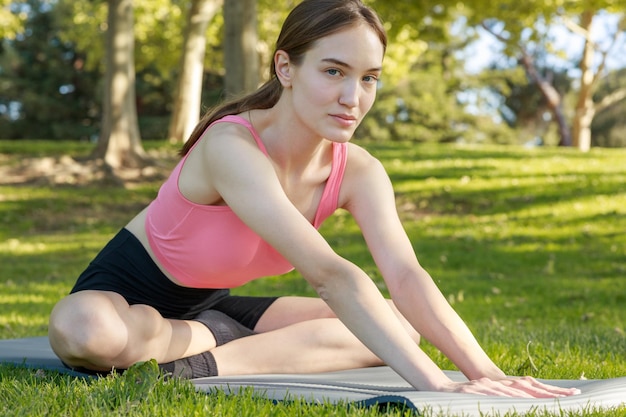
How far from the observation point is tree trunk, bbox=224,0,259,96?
13039 millimetres

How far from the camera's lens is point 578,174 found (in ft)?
43.9

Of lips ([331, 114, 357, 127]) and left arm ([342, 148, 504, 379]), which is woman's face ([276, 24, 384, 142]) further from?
left arm ([342, 148, 504, 379])

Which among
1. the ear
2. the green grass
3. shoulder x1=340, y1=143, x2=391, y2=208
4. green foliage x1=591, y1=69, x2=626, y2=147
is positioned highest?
green foliage x1=591, y1=69, x2=626, y2=147

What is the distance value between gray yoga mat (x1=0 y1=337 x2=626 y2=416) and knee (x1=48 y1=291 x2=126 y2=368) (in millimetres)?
162

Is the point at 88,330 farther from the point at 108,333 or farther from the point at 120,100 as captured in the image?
the point at 120,100

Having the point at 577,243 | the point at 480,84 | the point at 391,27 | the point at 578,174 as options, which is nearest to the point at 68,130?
the point at 480,84

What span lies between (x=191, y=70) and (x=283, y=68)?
56.9 ft

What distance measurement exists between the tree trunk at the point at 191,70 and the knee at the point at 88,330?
1664 centimetres

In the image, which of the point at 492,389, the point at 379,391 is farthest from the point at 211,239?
the point at 492,389

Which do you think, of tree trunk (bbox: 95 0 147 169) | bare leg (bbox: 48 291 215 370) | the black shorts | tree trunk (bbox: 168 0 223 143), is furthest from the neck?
tree trunk (bbox: 168 0 223 143)

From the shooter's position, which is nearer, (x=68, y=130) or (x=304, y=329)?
(x=304, y=329)

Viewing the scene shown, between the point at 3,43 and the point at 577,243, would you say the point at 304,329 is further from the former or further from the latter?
the point at 3,43

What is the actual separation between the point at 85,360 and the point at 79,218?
30.8 feet

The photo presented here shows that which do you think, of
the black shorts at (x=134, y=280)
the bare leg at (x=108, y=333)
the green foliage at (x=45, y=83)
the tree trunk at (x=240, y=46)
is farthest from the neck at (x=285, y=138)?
the green foliage at (x=45, y=83)
